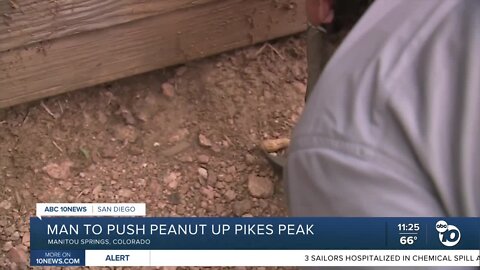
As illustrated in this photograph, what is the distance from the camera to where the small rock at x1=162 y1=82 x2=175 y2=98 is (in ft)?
5.60

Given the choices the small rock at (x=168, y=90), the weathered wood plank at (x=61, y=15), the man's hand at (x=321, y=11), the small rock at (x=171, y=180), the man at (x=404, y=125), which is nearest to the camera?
the man at (x=404, y=125)

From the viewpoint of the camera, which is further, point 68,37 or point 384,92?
point 68,37

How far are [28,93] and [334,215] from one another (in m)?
0.97

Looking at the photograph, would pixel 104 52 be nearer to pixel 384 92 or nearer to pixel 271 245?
pixel 271 245

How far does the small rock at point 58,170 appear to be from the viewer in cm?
157

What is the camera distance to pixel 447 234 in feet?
3.14

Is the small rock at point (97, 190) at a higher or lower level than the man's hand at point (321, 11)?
lower

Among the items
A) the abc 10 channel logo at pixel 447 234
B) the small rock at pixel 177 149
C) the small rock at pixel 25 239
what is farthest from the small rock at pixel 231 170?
the abc 10 channel logo at pixel 447 234

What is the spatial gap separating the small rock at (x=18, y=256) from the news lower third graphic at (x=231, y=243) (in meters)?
0.24

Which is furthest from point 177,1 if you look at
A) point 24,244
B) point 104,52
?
point 24,244

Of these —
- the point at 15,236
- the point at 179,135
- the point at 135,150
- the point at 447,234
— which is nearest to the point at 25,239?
the point at 15,236

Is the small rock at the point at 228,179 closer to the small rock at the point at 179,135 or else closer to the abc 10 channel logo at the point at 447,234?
the small rock at the point at 179,135

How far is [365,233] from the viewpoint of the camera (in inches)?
38.3

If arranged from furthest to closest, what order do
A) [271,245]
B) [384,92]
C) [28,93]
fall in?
[28,93]
[271,245]
[384,92]
